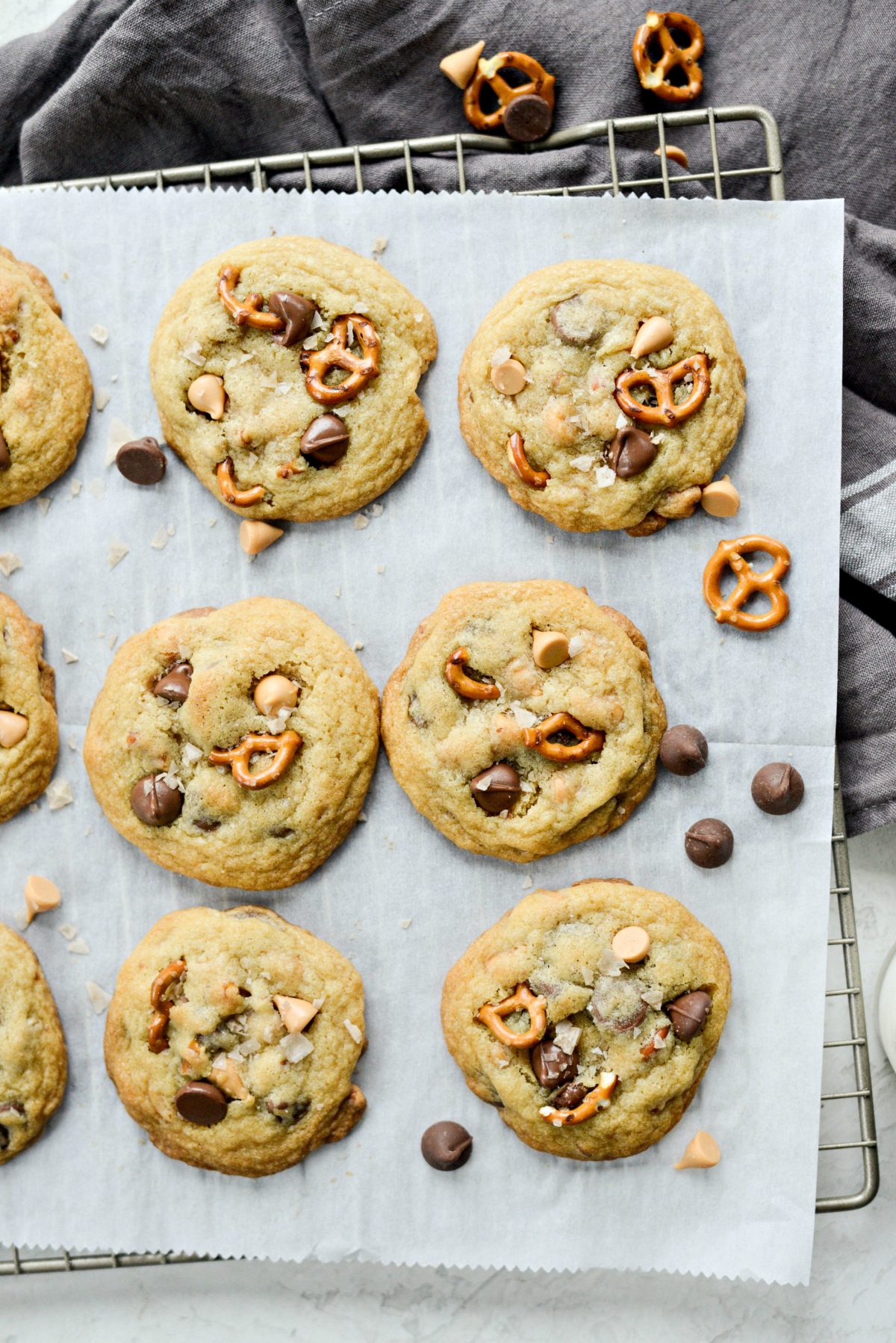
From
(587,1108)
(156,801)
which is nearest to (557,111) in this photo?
(156,801)

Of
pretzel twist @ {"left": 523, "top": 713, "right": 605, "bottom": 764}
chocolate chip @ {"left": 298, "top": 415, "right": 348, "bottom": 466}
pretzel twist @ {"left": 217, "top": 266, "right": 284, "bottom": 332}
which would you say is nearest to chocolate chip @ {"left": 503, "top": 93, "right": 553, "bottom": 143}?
pretzel twist @ {"left": 217, "top": 266, "right": 284, "bottom": 332}

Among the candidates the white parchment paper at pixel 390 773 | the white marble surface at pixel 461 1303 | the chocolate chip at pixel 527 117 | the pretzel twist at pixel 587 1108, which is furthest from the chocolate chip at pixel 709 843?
the chocolate chip at pixel 527 117

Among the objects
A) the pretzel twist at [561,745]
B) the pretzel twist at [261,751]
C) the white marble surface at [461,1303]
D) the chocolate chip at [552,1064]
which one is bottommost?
the white marble surface at [461,1303]

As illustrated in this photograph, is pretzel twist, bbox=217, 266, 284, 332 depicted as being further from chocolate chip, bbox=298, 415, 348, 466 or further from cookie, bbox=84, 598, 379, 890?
cookie, bbox=84, 598, 379, 890

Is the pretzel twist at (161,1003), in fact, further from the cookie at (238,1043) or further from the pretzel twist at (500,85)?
the pretzel twist at (500,85)

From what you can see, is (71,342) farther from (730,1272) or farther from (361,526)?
(730,1272)

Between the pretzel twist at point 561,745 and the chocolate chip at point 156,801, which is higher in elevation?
the pretzel twist at point 561,745
